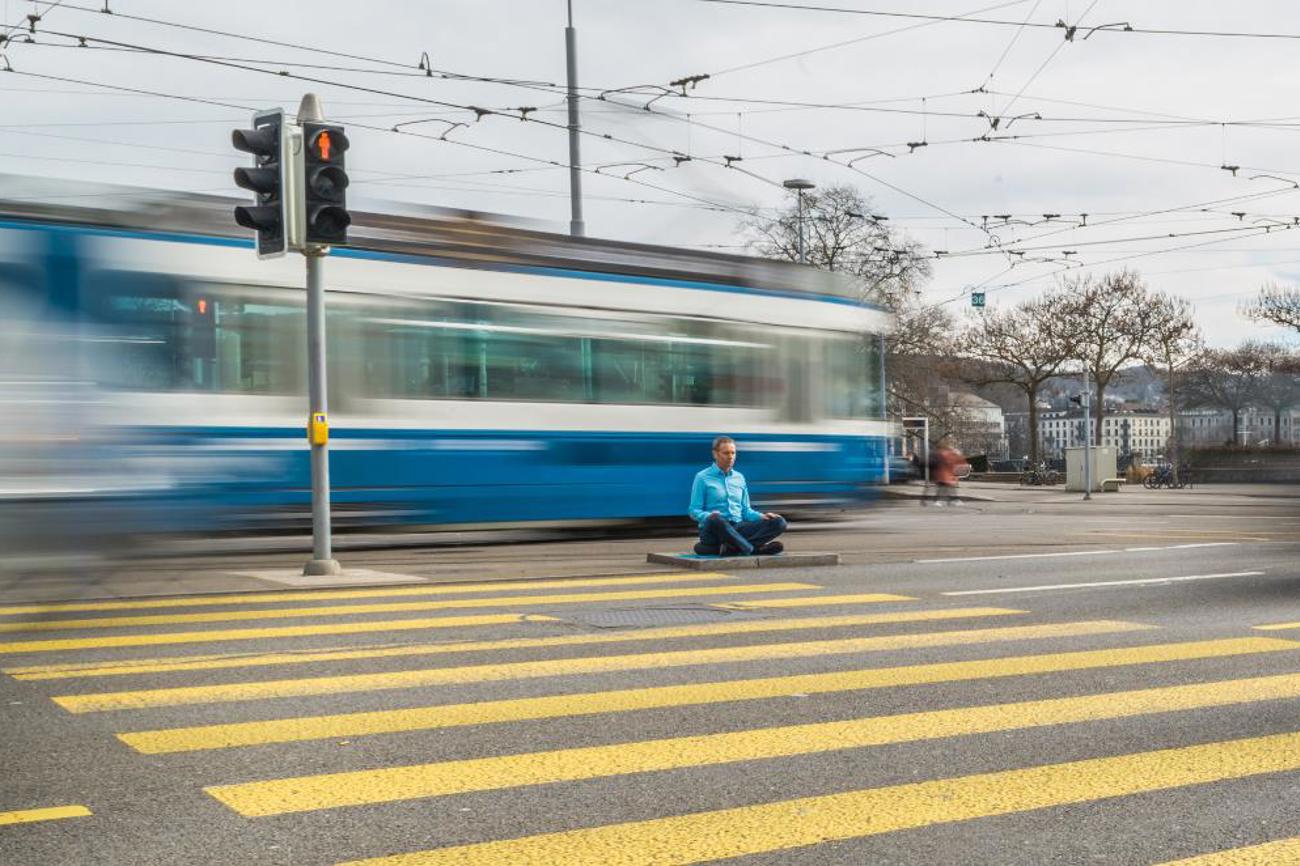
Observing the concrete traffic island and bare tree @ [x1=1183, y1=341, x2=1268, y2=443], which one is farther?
bare tree @ [x1=1183, y1=341, x2=1268, y2=443]

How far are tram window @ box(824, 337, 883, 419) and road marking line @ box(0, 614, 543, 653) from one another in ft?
39.9

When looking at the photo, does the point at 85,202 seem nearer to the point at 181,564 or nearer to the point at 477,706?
the point at 181,564

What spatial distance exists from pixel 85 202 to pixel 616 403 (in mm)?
6806

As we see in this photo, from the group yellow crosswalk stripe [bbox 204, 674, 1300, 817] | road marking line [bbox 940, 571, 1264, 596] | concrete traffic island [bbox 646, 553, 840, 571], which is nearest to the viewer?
yellow crosswalk stripe [bbox 204, 674, 1300, 817]

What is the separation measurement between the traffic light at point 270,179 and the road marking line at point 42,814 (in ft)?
27.9

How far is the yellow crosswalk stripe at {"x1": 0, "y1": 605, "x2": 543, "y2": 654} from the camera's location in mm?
8969

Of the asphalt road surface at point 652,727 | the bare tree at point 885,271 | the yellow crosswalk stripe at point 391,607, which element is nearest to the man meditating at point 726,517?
the yellow crosswalk stripe at point 391,607

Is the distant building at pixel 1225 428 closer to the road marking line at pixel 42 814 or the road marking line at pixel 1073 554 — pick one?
the road marking line at pixel 1073 554

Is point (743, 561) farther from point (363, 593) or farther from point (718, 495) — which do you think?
point (363, 593)

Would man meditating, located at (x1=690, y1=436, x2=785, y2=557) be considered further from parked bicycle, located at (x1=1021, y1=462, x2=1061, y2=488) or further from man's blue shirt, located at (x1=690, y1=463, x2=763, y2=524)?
parked bicycle, located at (x1=1021, y1=462, x2=1061, y2=488)

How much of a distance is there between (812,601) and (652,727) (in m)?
5.27

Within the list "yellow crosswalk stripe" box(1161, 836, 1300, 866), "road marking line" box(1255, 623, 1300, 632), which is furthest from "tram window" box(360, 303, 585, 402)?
"yellow crosswalk stripe" box(1161, 836, 1300, 866)

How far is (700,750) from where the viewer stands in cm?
607

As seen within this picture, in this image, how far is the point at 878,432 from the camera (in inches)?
915
